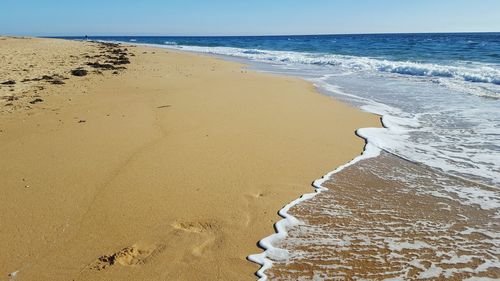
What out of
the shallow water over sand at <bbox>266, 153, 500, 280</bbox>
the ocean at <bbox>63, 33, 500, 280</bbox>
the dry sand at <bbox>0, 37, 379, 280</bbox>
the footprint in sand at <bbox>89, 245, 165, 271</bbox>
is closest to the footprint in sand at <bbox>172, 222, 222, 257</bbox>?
the dry sand at <bbox>0, 37, 379, 280</bbox>

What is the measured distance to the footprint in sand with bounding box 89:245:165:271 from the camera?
2742 mm

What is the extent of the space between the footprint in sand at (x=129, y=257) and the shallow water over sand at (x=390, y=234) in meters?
0.90

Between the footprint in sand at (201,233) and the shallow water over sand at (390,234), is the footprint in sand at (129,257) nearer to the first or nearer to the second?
the footprint in sand at (201,233)

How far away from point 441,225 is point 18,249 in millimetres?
3474

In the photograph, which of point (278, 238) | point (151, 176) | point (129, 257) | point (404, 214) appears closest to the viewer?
point (129, 257)

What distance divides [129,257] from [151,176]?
1.50 metres

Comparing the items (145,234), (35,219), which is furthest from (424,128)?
(35,219)

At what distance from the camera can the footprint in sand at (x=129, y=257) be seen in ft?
9.00

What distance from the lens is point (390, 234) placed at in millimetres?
3252

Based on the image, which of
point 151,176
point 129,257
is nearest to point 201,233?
point 129,257

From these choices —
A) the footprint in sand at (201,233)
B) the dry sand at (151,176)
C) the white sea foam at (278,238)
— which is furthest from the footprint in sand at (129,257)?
the white sea foam at (278,238)

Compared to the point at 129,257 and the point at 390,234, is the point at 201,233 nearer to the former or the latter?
the point at 129,257

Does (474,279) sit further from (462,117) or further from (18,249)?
(462,117)

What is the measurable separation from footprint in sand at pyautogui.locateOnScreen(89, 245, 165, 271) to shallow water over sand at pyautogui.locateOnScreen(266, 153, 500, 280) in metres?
0.90
